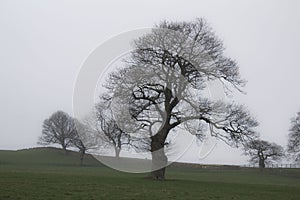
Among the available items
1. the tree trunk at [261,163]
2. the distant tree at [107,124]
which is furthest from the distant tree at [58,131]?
the distant tree at [107,124]

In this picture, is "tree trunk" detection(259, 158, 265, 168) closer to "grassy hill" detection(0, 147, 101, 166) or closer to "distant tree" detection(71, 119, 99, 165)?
"grassy hill" detection(0, 147, 101, 166)

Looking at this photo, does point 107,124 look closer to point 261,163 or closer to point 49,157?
point 261,163

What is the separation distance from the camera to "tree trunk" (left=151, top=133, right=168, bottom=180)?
106 feet

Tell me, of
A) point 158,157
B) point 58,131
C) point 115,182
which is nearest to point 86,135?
point 158,157

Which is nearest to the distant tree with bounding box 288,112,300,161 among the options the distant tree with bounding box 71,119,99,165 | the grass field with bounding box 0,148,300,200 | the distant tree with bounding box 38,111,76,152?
the grass field with bounding box 0,148,300,200

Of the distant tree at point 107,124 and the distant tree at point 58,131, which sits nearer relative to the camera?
the distant tree at point 107,124

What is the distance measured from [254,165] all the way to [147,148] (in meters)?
56.9

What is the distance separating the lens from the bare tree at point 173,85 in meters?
32.2

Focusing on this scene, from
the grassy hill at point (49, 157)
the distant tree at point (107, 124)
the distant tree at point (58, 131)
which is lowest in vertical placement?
the grassy hill at point (49, 157)

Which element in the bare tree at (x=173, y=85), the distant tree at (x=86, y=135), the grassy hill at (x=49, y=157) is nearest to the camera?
the bare tree at (x=173, y=85)

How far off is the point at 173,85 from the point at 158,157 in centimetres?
604

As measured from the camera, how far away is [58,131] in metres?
94.9

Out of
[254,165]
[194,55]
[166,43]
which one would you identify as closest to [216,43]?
[194,55]

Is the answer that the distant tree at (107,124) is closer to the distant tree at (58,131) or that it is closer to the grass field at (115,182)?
the grass field at (115,182)
